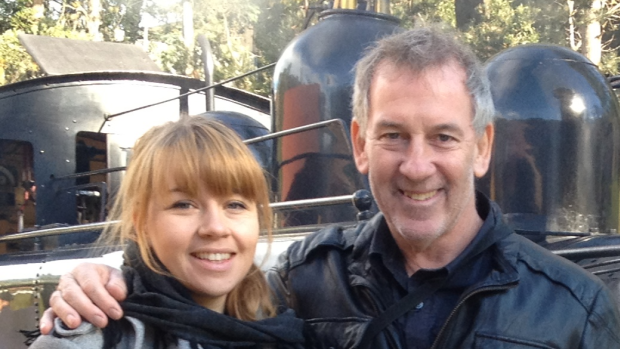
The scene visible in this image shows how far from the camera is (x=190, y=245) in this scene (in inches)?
65.3

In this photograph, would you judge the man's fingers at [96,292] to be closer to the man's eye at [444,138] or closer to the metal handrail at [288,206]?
the metal handrail at [288,206]

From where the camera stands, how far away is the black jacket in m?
1.63

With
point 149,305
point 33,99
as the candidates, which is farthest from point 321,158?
point 33,99

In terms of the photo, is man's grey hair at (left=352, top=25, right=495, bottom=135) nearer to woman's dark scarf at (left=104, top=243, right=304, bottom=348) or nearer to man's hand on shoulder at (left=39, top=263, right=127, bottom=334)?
woman's dark scarf at (left=104, top=243, right=304, bottom=348)

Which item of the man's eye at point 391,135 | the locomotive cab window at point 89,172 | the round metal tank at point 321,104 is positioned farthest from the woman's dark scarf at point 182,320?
the locomotive cab window at point 89,172

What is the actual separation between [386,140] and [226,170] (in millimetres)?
389

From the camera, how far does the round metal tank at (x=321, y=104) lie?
355 cm

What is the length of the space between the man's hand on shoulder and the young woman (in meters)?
0.02

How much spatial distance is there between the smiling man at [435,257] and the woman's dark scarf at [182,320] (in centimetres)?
5

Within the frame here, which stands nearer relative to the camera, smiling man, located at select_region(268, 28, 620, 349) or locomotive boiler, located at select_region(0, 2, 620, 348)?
smiling man, located at select_region(268, 28, 620, 349)

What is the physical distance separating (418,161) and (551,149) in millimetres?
1381

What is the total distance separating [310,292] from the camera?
194cm

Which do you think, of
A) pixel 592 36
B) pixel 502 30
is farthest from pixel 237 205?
pixel 502 30

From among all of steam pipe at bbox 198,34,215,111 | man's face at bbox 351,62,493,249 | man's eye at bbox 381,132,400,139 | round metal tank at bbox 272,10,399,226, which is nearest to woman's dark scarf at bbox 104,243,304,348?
man's face at bbox 351,62,493,249
